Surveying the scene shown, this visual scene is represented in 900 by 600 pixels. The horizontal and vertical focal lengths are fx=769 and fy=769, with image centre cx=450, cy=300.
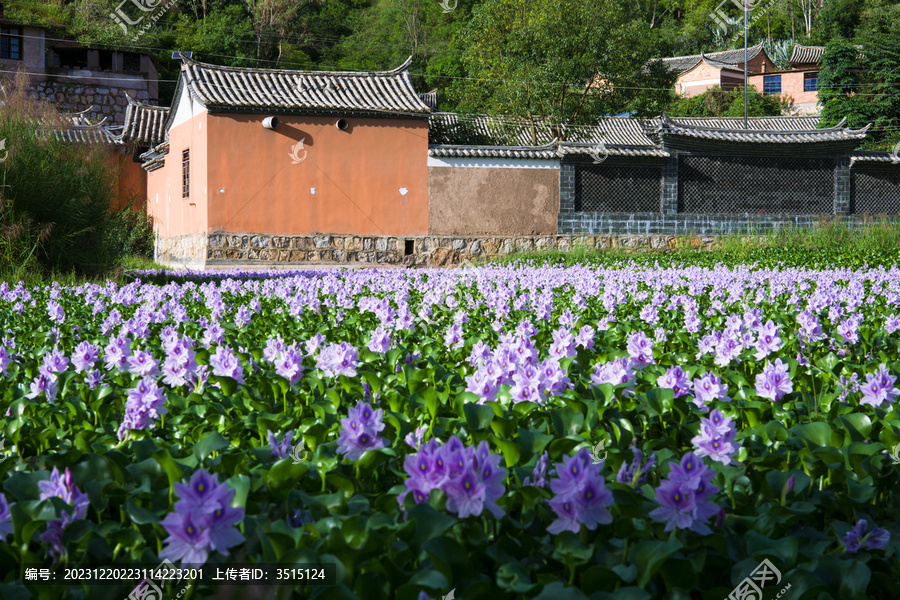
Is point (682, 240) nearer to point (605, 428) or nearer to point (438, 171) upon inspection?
point (438, 171)

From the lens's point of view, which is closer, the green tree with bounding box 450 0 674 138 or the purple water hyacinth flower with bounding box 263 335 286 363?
the purple water hyacinth flower with bounding box 263 335 286 363

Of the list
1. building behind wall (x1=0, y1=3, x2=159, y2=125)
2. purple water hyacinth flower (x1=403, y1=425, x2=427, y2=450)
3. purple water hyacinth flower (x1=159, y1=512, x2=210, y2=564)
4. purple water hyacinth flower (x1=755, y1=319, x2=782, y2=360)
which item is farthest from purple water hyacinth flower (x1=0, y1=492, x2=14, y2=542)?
building behind wall (x1=0, y1=3, x2=159, y2=125)

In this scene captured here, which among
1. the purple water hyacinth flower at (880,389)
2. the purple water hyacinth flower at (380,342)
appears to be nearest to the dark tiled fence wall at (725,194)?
the purple water hyacinth flower at (380,342)

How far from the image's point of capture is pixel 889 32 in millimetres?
32844

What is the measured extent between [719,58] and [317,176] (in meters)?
35.6

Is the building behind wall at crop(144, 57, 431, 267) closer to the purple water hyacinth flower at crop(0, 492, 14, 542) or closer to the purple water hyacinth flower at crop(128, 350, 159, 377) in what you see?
the purple water hyacinth flower at crop(128, 350, 159, 377)

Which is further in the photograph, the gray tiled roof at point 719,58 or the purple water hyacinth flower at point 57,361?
the gray tiled roof at point 719,58

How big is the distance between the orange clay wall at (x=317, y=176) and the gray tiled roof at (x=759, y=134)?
5753 mm

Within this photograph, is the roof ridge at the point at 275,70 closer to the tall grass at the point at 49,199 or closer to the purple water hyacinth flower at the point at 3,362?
the tall grass at the point at 49,199

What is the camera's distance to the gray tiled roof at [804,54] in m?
43.1

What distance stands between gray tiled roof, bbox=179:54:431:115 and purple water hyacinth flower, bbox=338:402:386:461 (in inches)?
614

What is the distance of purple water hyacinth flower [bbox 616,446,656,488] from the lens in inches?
66.1

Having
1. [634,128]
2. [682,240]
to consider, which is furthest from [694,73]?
[682,240]

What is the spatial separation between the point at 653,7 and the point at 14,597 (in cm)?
5357
